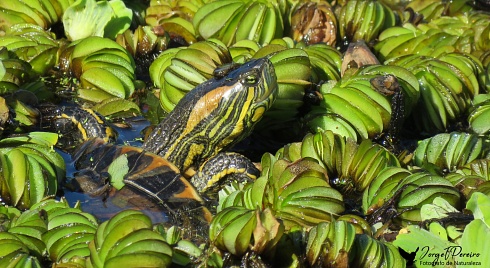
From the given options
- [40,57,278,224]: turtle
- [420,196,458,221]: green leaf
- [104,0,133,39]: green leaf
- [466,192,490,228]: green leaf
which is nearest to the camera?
[466,192,490,228]: green leaf

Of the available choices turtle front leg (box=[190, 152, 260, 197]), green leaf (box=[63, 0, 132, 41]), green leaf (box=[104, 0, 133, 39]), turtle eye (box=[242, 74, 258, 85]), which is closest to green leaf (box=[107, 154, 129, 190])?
turtle front leg (box=[190, 152, 260, 197])

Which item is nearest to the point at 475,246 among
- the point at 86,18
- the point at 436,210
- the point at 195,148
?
the point at 436,210

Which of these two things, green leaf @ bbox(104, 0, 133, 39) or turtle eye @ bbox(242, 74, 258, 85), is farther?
green leaf @ bbox(104, 0, 133, 39)

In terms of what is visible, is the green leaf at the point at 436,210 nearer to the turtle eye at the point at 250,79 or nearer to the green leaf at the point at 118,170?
the turtle eye at the point at 250,79

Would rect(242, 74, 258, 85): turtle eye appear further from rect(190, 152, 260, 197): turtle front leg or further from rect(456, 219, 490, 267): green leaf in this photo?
rect(456, 219, 490, 267): green leaf

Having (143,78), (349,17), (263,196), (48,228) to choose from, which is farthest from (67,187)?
(349,17)

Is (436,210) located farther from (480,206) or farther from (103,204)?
(103,204)

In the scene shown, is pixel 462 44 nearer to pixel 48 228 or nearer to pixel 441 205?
pixel 441 205

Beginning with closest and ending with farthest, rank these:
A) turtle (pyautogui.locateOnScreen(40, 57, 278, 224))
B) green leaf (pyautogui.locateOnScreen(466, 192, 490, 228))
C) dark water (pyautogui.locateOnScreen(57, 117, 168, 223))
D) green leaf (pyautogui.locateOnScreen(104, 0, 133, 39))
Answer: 1. green leaf (pyautogui.locateOnScreen(466, 192, 490, 228))
2. dark water (pyautogui.locateOnScreen(57, 117, 168, 223))
3. turtle (pyautogui.locateOnScreen(40, 57, 278, 224))
4. green leaf (pyautogui.locateOnScreen(104, 0, 133, 39))

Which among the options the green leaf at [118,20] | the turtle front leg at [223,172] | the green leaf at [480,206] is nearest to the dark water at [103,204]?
the turtle front leg at [223,172]
